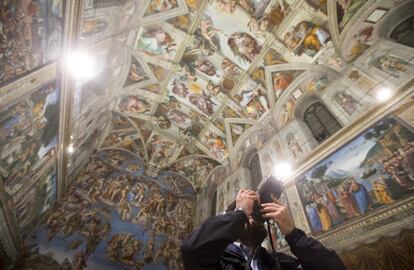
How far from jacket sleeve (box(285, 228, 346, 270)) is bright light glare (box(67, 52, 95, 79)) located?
578cm

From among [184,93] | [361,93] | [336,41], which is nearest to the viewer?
[361,93]

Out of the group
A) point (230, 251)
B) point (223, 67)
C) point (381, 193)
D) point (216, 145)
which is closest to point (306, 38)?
point (223, 67)

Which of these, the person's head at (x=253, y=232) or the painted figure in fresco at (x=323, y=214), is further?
the painted figure in fresco at (x=323, y=214)

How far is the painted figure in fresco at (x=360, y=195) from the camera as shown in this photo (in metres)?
4.31

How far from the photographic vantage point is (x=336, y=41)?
6.68 metres

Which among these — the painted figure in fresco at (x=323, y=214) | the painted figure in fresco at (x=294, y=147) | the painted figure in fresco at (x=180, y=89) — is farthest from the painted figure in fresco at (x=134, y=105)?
the painted figure in fresco at (x=323, y=214)

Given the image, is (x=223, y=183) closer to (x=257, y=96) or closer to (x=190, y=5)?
(x=257, y=96)

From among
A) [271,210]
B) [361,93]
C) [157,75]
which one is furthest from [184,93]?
[271,210]

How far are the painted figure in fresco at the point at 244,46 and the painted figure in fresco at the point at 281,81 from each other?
1.34 m

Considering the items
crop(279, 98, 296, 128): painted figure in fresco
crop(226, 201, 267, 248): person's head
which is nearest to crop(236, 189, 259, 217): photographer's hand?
crop(226, 201, 267, 248): person's head

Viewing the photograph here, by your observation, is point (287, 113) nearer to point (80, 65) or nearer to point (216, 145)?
point (216, 145)

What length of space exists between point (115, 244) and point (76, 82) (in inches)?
334

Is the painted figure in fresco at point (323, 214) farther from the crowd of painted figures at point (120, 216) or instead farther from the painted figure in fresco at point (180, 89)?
the crowd of painted figures at point (120, 216)

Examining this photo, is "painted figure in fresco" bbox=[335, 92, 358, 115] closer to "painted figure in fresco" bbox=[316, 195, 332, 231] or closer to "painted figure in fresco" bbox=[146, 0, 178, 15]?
"painted figure in fresco" bbox=[316, 195, 332, 231]
